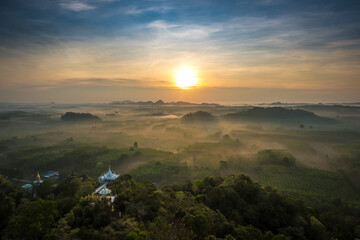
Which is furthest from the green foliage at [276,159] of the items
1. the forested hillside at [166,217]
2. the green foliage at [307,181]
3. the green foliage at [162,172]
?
the forested hillside at [166,217]

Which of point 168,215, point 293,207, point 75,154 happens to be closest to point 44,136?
point 75,154

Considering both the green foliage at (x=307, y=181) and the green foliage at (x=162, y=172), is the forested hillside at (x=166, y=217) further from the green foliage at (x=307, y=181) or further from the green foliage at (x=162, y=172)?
the green foliage at (x=162, y=172)

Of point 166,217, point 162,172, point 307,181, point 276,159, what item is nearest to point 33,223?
point 166,217

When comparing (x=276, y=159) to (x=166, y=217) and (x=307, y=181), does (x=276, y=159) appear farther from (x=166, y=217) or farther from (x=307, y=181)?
(x=166, y=217)

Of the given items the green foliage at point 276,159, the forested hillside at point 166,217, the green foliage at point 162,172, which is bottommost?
the green foliage at point 162,172

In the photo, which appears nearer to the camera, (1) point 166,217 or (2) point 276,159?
(1) point 166,217

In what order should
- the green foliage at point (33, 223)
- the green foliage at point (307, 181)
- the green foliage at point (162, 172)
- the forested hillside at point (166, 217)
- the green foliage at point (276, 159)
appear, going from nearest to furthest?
the green foliage at point (33, 223) → the forested hillside at point (166, 217) → the green foliage at point (307, 181) → the green foliage at point (162, 172) → the green foliage at point (276, 159)

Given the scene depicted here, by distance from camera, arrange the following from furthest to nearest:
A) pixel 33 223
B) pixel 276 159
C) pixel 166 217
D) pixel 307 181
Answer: pixel 276 159
pixel 307 181
pixel 166 217
pixel 33 223

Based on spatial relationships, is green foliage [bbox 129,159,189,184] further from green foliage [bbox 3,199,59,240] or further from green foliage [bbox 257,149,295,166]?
green foliage [bbox 3,199,59,240]

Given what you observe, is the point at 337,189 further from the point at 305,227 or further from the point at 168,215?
the point at 168,215

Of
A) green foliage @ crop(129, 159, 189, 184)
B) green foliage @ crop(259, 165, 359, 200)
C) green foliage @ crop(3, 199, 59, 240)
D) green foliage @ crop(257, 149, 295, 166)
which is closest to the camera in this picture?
green foliage @ crop(3, 199, 59, 240)

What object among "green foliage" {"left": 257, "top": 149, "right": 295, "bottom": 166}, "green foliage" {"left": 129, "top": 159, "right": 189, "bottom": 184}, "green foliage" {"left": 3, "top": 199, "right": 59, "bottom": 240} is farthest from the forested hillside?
"green foliage" {"left": 257, "top": 149, "right": 295, "bottom": 166}
